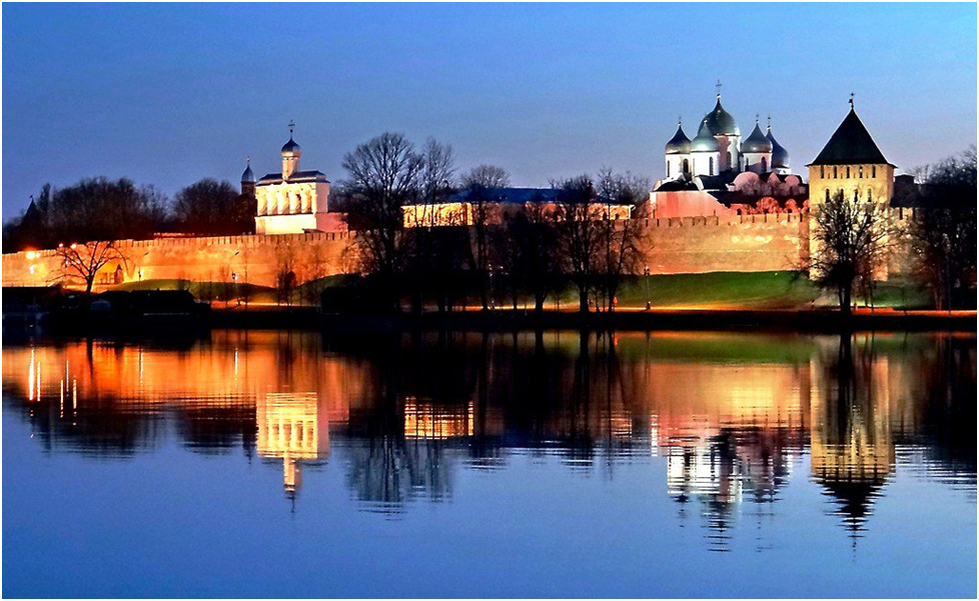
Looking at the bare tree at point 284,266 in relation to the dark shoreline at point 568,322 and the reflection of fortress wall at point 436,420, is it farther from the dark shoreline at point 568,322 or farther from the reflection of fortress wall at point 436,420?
the reflection of fortress wall at point 436,420

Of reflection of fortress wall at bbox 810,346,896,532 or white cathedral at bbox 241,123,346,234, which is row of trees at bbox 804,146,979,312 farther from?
white cathedral at bbox 241,123,346,234

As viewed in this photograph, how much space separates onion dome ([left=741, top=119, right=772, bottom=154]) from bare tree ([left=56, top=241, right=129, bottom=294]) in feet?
102

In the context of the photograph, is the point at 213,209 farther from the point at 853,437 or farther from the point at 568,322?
the point at 853,437

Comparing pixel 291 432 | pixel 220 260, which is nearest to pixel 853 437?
pixel 291 432

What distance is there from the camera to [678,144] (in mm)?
76938

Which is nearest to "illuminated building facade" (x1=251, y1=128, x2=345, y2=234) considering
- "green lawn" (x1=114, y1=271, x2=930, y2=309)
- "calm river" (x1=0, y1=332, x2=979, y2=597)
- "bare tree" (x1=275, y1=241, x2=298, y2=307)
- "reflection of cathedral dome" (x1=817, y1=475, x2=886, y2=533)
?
"bare tree" (x1=275, y1=241, x2=298, y2=307)

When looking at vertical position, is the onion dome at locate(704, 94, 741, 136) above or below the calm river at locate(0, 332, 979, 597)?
above

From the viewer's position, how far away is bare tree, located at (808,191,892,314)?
142 feet

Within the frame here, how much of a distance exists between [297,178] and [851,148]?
3800 cm

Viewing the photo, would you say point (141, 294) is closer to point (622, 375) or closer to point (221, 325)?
point (221, 325)

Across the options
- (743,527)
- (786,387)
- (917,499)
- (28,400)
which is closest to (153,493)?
(743,527)

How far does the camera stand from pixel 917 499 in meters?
12.0

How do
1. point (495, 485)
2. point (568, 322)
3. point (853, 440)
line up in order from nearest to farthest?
point (495, 485) < point (853, 440) < point (568, 322)

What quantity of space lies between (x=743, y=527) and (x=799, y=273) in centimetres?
3994
